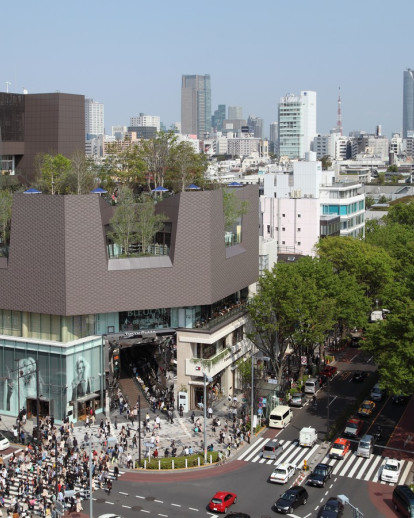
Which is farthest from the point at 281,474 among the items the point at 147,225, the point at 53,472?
the point at 147,225

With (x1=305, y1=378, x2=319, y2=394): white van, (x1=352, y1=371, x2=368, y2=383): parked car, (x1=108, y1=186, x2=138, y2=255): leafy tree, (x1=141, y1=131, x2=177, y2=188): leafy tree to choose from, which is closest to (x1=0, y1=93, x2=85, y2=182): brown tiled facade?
(x1=141, y1=131, x2=177, y2=188): leafy tree

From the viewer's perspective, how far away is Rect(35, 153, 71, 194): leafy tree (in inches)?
3346

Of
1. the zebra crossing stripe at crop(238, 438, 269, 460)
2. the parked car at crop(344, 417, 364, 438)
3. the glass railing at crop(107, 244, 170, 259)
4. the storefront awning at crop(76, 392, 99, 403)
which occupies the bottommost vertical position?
the zebra crossing stripe at crop(238, 438, 269, 460)

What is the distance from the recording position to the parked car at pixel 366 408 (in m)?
70.6

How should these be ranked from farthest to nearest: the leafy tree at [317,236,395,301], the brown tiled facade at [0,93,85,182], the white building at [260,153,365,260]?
the white building at [260,153,365,260]
the brown tiled facade at [0,93,85,182]
the leafy tree at [317,236,395,301]

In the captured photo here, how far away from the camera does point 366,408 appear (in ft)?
234

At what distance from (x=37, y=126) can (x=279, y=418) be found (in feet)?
200

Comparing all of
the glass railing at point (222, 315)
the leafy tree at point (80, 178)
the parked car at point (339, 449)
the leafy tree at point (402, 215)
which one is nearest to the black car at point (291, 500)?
the parked car at point (339, 449)

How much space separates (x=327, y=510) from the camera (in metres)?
49.4

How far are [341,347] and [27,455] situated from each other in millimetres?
48440

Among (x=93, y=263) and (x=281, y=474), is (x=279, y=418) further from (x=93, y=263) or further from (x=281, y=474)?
(x=93, y=263)

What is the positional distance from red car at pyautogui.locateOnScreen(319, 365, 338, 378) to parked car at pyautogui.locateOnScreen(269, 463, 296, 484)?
26715mm

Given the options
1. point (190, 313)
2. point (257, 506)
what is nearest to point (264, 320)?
point (190, 313)

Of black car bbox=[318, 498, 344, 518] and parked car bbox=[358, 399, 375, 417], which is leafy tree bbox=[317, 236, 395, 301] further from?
black car bbox=[318, 498, 344, 518]
